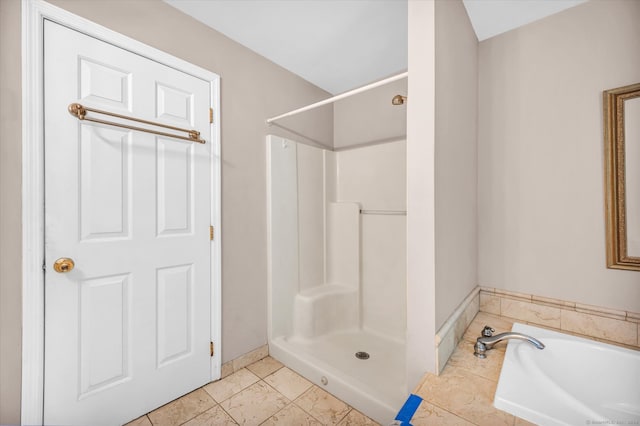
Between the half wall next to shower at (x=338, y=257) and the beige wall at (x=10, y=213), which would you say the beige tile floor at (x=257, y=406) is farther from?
the beige wall at (x=10, y=213)

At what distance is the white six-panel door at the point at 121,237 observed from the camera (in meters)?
1.20

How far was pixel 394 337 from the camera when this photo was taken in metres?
2.23

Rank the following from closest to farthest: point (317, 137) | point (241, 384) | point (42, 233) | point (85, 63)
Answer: point (42, 233) → point (85, 63) → point (241, 384) → point (317, 137)

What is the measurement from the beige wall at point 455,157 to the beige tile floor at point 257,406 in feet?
2.77

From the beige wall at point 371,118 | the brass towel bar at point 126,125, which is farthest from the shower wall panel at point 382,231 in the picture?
the brass towel bar at point 126,125

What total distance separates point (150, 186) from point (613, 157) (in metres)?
2.44

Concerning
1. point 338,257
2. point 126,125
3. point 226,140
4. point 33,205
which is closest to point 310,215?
point 338,257

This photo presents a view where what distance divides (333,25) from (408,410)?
80.5 inches

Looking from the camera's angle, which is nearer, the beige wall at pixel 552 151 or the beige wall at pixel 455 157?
the beige wall at pixel 455 157

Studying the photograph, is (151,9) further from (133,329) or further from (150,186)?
(133,329)

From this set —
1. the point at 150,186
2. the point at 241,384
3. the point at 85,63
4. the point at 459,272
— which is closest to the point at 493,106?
the point at 459,272

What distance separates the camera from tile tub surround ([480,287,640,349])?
1.38m

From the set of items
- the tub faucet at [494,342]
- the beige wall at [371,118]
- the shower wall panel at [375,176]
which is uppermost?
the beige wall at [371,118]

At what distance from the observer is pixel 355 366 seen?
1.89m
